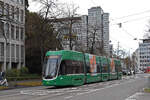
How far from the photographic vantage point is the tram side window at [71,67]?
24494 mm

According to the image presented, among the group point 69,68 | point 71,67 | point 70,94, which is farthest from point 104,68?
point 70,94

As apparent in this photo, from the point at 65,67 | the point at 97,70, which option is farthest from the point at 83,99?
the point at 97,70

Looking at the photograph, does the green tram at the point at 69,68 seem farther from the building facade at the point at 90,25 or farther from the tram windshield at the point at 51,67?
the building facade at the point at 90,25

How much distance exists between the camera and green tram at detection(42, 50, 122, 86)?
23772 mm

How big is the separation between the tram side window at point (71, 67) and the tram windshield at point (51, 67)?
0.64 meters

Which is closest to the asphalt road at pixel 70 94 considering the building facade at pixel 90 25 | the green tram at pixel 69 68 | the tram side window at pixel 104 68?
the green tram at pixel 69 68

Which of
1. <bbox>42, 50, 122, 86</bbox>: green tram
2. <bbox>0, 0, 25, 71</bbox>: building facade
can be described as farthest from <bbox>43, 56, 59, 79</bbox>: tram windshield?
<bbox>0, 0, 25, 71</bbox>: building facade

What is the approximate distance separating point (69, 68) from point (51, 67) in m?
2.19

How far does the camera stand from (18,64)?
189 ft

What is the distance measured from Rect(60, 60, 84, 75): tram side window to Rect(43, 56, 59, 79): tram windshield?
25.3 inches

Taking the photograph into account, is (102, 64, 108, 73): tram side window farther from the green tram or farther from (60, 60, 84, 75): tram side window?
(60, 60, 84, 75): tram side window

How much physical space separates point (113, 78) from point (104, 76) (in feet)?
19.2

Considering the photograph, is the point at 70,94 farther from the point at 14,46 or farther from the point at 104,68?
the point at 14,46

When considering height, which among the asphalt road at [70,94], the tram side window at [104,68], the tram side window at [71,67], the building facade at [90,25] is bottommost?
the asphalt road at [70,94]
